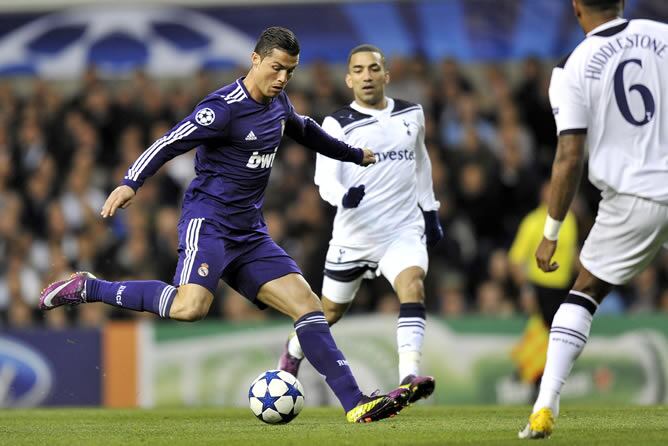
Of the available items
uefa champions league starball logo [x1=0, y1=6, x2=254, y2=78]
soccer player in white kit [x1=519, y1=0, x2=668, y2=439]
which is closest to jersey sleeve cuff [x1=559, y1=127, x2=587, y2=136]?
soccer player in white kit [x1=519, y1=0, x2=668, y2=439]

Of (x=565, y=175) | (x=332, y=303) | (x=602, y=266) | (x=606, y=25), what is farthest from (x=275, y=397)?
(x=606, y=25)

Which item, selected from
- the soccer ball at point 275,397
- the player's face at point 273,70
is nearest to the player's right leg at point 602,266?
the soccer ball at point 275,397

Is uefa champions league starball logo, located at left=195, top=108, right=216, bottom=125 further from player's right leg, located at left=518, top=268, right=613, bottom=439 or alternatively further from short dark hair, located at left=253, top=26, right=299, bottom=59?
player's right leg, located at left=518, top=268, right=613, bottom=439

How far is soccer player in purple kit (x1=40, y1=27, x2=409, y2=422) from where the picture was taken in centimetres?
770

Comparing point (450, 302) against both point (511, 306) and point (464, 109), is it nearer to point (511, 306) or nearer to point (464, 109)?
point (511, 306)

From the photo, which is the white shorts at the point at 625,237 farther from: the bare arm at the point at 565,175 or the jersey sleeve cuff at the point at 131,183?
the jersey sleeve cuff at the point at 131,183

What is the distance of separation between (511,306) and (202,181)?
271 inches

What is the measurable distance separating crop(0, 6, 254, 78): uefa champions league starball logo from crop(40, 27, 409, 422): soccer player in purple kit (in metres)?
8.95

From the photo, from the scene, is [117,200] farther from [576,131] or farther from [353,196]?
[576,131]

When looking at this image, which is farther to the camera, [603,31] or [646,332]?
[646,332]

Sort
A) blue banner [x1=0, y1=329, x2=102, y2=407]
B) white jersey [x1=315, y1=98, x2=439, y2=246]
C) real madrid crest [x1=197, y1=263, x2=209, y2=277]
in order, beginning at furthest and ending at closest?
blue banner [x1=0, y1=329, x2=102, y2=407] → white jersey [x1=315, y1=98, x2=439, y2=246] → real madrid crest [x1=197, y1=263, x2=209, y2=277]

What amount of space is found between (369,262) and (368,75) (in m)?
1.47

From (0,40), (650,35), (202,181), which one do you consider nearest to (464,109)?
(0,40)

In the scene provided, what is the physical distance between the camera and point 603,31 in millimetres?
6508
